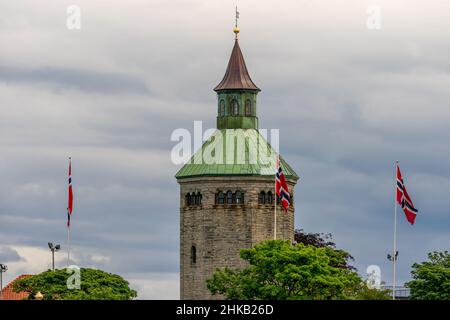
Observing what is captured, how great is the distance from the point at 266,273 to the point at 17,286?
92.0ft

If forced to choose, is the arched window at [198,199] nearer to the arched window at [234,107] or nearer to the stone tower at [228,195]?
the stone tower at [228,195]

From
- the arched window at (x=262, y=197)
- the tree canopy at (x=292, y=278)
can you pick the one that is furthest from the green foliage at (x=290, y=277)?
the arched window at (x=262, y=197)

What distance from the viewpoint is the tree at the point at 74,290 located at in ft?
479

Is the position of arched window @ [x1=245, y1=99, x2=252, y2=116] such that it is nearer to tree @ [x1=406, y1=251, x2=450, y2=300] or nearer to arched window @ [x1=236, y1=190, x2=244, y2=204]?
arched window @ [x1=236, y1=190, x2=244, y2=204]

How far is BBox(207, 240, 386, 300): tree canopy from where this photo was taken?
5108 inches

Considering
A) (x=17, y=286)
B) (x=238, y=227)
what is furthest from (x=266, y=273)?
(x=238, y=227)

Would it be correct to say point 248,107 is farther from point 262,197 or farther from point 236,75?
point 262,197

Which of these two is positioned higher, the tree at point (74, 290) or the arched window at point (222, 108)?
the arched window at point (222, 108)

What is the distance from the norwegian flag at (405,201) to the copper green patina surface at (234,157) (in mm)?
45752

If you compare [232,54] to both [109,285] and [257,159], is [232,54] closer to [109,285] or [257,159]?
[257,159]

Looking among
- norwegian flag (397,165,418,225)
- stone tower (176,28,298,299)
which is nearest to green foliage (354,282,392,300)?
norwegian flag (397,165,418,225)

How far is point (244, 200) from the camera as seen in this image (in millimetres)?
175125
